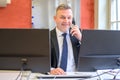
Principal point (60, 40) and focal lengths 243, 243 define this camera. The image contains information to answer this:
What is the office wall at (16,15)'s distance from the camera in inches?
150

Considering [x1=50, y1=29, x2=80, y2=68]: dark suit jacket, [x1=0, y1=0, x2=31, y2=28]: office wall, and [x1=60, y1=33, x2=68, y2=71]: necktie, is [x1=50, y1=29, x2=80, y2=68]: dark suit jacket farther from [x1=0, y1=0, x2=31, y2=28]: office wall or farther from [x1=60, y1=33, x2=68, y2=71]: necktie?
[x1=0, y1=0, x2=31, y2=28]: office wall

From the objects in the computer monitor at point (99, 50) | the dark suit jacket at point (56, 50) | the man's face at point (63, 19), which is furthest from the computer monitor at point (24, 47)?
the man's face at point (63, 19)

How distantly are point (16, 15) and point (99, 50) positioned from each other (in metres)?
2.34

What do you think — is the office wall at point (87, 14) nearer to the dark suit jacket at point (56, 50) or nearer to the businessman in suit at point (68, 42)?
the businessman in suit at point (68, 42)

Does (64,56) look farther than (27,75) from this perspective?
Yes

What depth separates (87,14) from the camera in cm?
386

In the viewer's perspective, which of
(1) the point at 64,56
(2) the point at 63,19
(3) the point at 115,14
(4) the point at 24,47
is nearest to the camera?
(4) the point at 24,47

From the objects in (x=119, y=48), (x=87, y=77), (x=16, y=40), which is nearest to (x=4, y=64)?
(x=16, y=40)

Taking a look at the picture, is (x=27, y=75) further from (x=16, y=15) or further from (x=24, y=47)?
(x=16, y=15)

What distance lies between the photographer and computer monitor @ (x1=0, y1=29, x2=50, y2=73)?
66.1 inches

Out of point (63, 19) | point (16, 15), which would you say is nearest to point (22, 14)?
point (16, 15)

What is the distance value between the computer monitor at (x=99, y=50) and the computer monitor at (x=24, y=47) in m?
0.27

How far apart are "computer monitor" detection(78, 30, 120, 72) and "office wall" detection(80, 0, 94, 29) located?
2.06 metres

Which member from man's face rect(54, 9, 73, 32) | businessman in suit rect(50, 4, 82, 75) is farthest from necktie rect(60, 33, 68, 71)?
man's face rect(54, 9, 73, 32)
